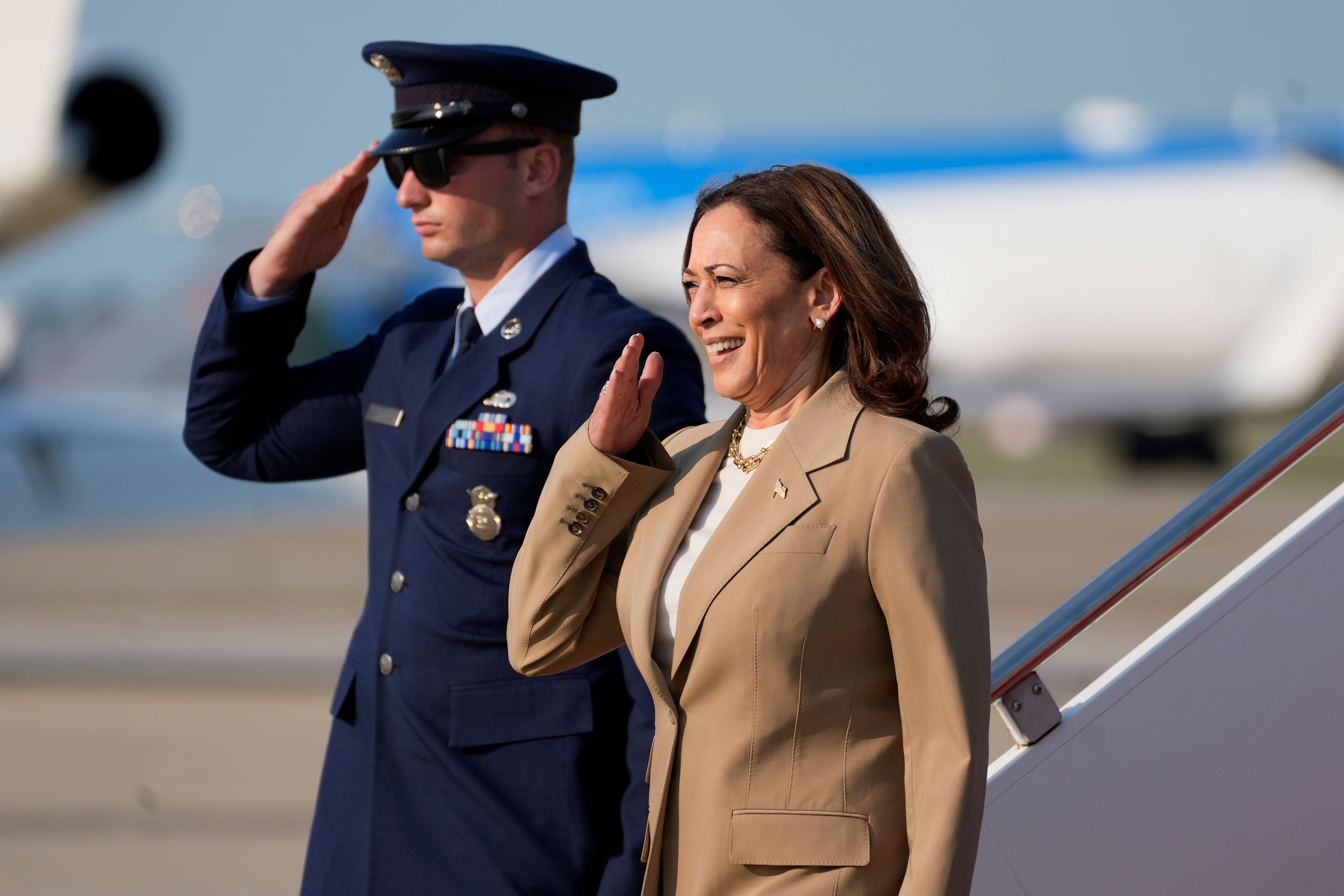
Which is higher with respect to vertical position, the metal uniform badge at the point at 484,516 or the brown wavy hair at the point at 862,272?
the brown wavy hair at the point at 862,272

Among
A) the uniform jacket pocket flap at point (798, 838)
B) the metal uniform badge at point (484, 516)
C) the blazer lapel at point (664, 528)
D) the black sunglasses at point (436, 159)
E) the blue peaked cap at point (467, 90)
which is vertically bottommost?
the uniform jacket pocket flap at point (798, 838)

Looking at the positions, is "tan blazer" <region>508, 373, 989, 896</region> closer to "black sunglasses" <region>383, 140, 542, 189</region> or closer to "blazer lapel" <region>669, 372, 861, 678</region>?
"blazer lapel" <region>669, 372, 861, 678</region>

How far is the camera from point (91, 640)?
26.1 ft

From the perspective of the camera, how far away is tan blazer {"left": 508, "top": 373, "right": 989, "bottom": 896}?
4.46 feet

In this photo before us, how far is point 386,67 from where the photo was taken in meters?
2.28

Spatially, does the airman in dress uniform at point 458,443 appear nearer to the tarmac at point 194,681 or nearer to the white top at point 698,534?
the white top at point 698,534

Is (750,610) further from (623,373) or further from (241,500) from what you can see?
(241,500)

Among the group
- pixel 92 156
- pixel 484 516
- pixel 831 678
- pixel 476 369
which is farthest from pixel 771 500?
pixel 92 156

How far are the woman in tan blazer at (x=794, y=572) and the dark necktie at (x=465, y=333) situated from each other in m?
0.56

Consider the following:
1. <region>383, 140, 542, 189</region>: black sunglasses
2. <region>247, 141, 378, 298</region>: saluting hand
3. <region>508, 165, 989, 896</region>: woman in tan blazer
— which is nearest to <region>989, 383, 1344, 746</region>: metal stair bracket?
<region>508, 165, 989, 896</region>: woman in tan blazer

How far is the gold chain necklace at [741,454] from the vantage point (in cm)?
158

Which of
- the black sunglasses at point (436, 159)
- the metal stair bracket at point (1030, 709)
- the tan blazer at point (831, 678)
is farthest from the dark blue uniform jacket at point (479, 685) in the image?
the metal stair bracket at point (1030, 709)

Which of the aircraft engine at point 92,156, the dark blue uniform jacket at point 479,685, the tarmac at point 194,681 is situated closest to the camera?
the dark blue uniform jacket at point 479,685

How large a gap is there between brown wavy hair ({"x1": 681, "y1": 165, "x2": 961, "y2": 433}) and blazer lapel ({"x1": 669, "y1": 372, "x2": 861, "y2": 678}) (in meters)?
0.05
